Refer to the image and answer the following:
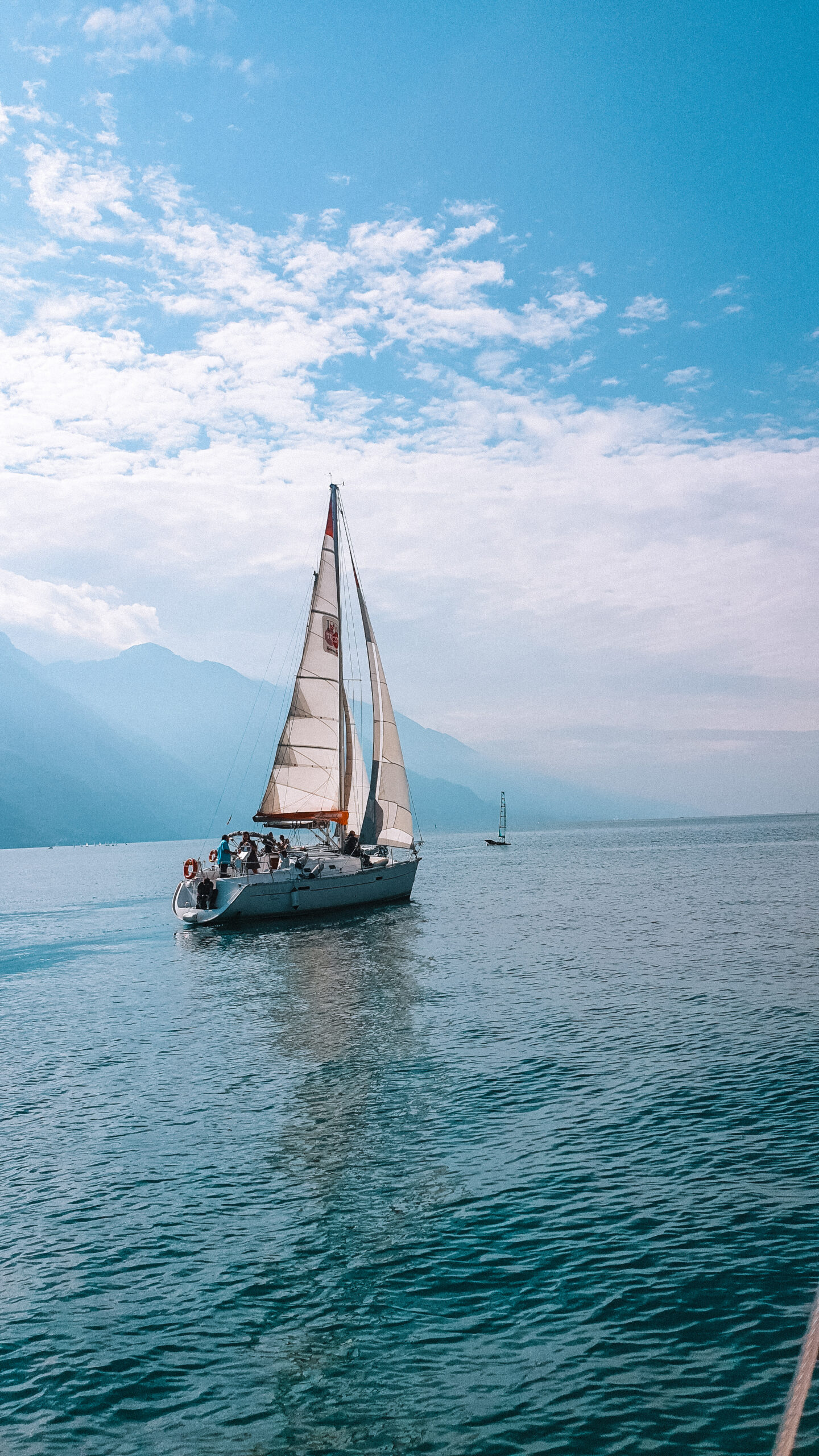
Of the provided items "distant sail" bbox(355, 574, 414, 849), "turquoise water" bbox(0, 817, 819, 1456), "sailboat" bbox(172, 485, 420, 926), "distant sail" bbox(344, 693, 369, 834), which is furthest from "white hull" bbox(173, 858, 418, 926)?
"turquoise water" bbox(0, 817, 819, 1456)

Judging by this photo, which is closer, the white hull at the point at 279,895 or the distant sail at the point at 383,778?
the white hull at the point at 279,895

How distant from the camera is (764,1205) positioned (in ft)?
45.8

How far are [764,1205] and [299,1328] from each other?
24.4 feet

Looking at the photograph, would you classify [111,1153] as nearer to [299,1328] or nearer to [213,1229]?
[213,1229]

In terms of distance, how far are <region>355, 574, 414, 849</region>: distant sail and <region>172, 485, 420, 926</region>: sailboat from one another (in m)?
0.08

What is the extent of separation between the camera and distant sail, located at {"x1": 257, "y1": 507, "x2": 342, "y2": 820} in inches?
2270

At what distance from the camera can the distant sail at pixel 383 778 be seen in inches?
2414

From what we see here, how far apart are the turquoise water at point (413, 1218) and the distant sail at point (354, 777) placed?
28.8 meters

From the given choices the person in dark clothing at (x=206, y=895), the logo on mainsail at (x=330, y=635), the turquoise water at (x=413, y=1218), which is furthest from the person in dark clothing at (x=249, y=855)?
the turquoise water at (x=413, y=1218)

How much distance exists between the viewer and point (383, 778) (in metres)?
61.5

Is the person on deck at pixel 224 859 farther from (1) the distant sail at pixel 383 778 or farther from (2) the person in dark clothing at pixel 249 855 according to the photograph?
(1) the distant sail at pixel 383 778

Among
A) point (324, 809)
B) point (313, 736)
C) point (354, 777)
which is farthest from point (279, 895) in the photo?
point (354, 777)

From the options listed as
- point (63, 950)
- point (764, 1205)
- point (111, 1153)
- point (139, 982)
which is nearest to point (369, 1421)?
point (764, 1205)

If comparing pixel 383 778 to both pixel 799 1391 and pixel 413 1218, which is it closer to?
→ pixel 413 1218
